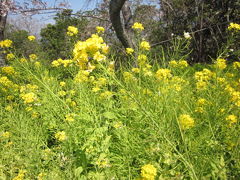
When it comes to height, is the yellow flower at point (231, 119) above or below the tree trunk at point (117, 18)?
below

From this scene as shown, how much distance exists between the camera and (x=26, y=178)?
66.2 inches

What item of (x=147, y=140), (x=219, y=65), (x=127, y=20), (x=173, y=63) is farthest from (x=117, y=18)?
(x=147, y=140)

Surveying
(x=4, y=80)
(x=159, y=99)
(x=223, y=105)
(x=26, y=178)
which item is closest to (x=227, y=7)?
(x=223, y=105)

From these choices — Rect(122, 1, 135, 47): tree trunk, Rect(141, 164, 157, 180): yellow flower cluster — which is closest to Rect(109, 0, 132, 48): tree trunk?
Rect(122, 1, 135, 47): tree trunk

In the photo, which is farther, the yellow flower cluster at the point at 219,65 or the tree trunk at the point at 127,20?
the tree trunk at the point at 127,20

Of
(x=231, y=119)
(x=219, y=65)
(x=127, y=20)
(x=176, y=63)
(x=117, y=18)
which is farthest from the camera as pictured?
(x=127, y=20)

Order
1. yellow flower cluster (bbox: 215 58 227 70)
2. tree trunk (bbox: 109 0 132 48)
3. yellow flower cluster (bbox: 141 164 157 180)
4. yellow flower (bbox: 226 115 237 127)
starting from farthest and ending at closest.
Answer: tree trunk (bbox: 109 0 132 48), yellow flower cluster (bbox: 215 58 227 70), yellow flower (bbox: 226 115 237 127), yellow flower cluster (bbox: 141 164 157 180)

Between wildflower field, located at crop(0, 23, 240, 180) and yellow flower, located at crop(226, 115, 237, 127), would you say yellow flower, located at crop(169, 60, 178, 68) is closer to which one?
wildflower field, located at crop(0, 23, 240, 180)

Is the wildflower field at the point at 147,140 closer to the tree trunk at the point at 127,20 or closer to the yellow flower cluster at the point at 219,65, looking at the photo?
the yellow flower cluster at the point at 219,65

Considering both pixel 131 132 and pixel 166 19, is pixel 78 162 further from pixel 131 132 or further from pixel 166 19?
pixel 166 19

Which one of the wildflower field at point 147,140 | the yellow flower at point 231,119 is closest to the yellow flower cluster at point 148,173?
the wildflower field at point 147,140

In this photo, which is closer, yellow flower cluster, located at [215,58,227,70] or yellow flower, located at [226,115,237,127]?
yellow flower, located at [226,115,237,127]

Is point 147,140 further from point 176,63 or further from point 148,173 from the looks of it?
point 176,63

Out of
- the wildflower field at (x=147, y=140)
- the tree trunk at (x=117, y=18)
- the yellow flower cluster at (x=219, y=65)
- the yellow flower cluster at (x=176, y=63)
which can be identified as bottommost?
the wildflower field at (x=147, y=140)
